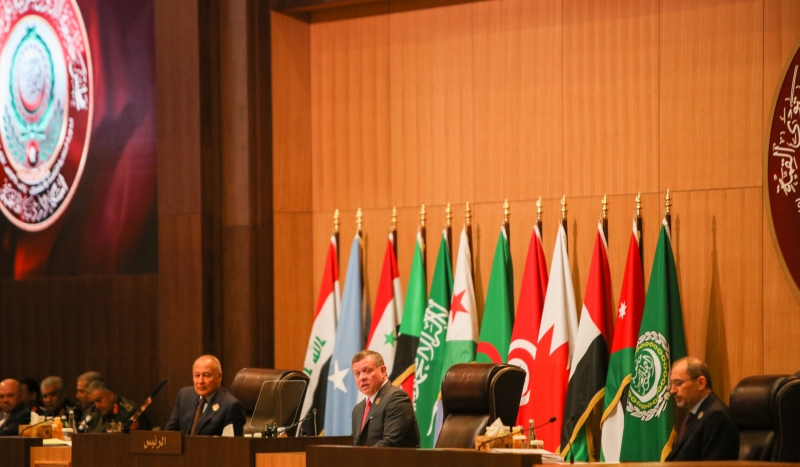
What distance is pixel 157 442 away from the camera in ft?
20.5

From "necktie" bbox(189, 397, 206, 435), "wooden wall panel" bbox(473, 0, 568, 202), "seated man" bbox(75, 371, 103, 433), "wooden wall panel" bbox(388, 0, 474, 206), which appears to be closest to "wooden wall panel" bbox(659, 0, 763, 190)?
"wooden wall panel" bbox(473, 0, 568, 202)

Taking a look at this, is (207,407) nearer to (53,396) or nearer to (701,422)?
(53,396)

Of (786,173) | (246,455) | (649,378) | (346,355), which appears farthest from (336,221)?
(786,173)

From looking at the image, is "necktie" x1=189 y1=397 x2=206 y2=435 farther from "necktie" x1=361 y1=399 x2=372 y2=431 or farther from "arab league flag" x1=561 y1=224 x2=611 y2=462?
"arab league flag" x1=561 y1=224 x2=611 y2=462

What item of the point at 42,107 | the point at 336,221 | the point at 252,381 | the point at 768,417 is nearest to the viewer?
the point at 768,417

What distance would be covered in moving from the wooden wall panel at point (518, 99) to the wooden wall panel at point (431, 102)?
0.09 meters

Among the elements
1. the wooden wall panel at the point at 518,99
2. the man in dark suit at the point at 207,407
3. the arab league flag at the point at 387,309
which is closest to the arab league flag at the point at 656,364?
the wooden wall panel at the point at 518,99

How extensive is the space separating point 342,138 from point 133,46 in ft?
5.68

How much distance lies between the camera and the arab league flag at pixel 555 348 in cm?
729

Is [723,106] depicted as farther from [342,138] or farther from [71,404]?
[71,404]

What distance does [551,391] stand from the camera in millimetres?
7316

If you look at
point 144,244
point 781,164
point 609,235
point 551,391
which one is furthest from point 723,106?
point 144,244

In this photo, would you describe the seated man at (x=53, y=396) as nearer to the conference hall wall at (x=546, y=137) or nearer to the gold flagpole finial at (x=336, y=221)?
the conference hall wall at (x=546, y=137)

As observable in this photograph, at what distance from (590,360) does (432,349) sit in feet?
3.59
